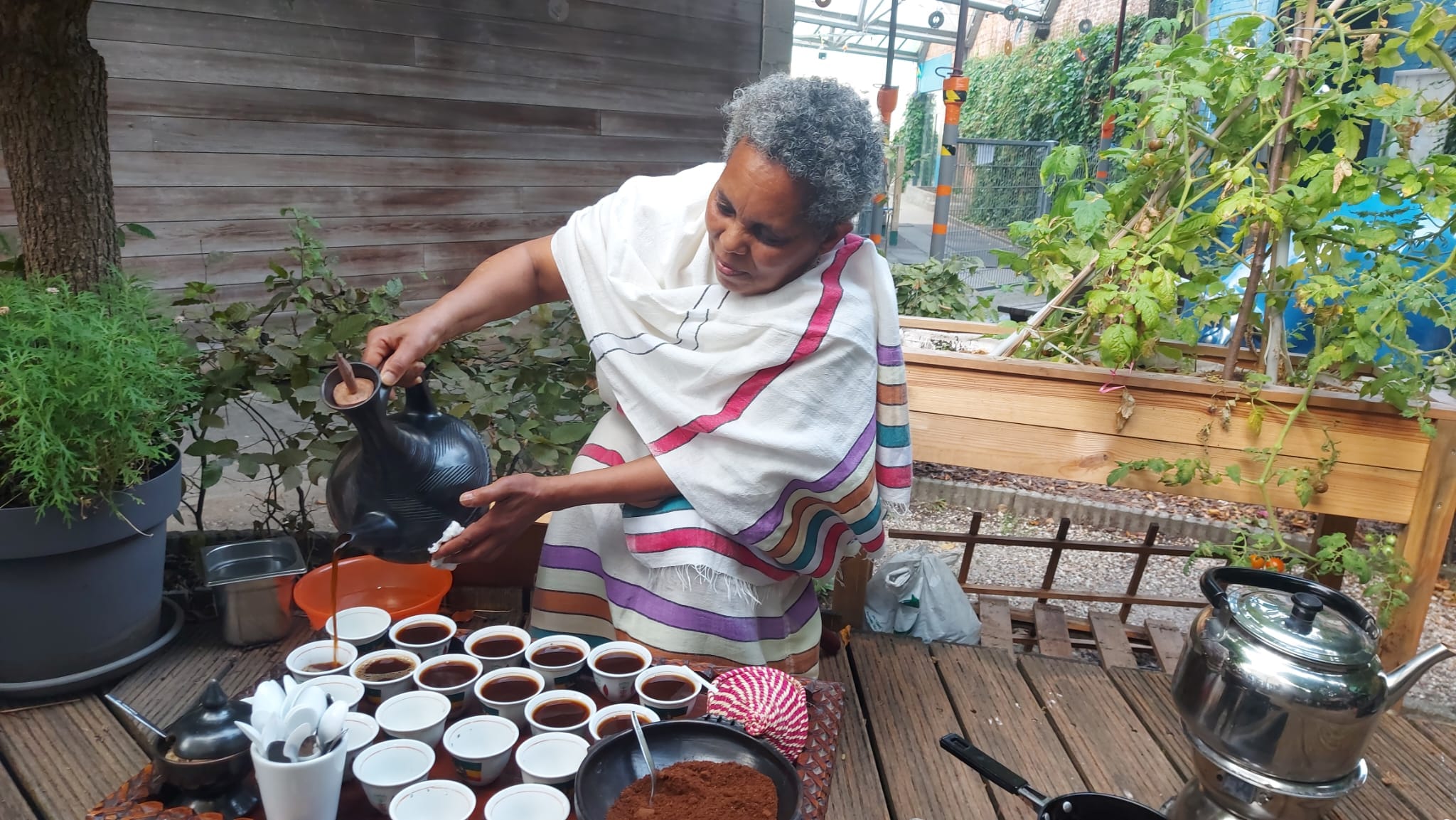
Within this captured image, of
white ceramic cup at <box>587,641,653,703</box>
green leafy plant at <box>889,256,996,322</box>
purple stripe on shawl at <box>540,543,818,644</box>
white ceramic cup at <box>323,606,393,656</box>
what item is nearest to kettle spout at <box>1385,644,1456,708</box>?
purple stripe on shawl at <box>540,543,818,644</box>

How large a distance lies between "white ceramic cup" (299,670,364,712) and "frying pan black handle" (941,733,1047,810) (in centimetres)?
92

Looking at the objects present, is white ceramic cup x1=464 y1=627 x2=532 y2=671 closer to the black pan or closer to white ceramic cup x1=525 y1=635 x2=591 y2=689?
white ceramic cup x1=525 y1=635 x2=591 y2=689

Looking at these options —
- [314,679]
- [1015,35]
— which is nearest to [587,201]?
[314,679]

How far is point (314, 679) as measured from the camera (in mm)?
1381

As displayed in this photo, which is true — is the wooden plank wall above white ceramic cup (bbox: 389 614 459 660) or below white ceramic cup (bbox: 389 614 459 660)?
above

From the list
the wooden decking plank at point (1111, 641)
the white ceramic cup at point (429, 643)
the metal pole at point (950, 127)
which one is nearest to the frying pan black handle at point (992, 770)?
the white ceramic cup at point (429, 643)

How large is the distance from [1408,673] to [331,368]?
2517mm

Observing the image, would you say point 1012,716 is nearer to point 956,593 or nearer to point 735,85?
point 956,593

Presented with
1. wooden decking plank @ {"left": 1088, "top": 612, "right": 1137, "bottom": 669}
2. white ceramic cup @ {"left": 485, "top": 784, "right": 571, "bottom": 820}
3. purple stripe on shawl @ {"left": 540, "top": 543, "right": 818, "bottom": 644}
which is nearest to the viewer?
white ceramic cup @ {"left": 485, "top": 784, "right": 571, "bottom": 820}

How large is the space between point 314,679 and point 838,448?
1029 mm

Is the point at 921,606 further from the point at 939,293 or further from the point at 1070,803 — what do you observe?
the point at 939,293

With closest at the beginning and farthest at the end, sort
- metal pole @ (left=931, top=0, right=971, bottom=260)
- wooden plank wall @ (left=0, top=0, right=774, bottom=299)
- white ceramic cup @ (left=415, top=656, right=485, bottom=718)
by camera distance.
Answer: white ceramic cup @ (left=415, top=656, right=485, bottom=718) < wooden plank wall @ (left=0, top=0, right=774, bottom=299) < metal pole @ (left=931, top=0, right=971, bottom=260)

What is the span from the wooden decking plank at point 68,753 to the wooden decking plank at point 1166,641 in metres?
2.72

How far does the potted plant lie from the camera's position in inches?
71.8
